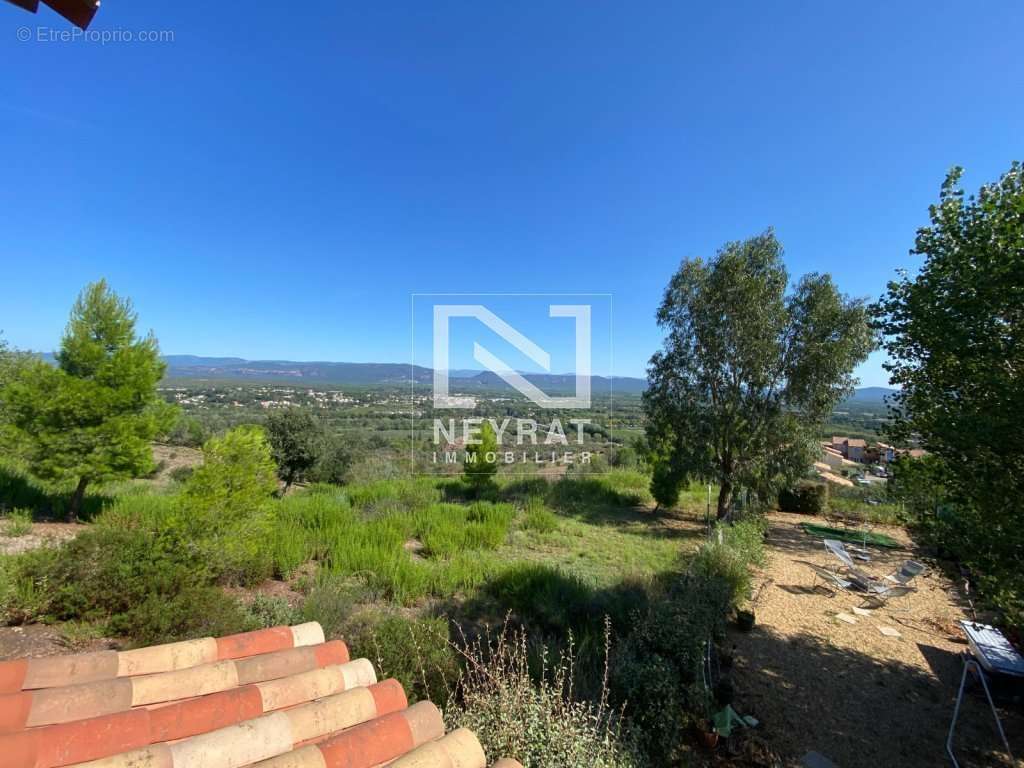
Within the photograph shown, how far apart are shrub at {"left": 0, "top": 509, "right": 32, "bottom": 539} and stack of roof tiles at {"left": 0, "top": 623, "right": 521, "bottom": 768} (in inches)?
239

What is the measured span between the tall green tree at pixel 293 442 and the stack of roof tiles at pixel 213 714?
11452 mm

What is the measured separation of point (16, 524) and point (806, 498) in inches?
665

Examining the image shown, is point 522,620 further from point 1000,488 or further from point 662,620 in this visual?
point 1000,488

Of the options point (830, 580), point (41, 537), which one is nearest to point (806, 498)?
point (830, 580)

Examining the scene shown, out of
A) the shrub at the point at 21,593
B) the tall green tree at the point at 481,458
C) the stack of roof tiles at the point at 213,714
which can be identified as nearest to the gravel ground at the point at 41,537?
the shrub at the point at 21,593

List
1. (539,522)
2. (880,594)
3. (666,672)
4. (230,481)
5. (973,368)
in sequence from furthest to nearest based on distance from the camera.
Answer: (539,522)
(880,594)
(230,481)
(666,672)
(973,368)

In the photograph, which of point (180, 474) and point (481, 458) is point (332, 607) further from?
point (180, 474)

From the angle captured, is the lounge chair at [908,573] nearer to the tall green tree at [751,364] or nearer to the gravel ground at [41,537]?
the tall green tree at [751,364]

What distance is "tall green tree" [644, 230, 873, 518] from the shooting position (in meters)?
9.07

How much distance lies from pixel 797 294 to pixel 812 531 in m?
5.78

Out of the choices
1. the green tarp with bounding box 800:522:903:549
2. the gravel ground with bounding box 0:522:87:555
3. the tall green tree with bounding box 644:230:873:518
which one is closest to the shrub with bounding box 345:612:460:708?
the gravel ground with bounding box 0:522:87:555

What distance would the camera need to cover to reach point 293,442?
1245 centimetres

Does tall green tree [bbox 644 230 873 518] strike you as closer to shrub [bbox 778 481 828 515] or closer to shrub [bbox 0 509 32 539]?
shrub [bbox 778 481 828 515]

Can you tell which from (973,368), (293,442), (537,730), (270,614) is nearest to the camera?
(537,730)
